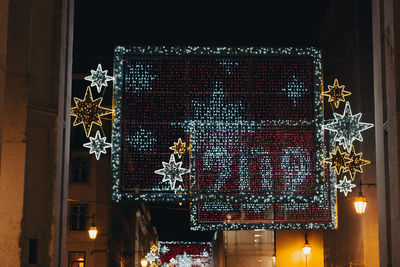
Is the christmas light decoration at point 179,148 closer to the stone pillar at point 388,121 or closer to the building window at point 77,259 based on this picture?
the stone pillar at point 388,121

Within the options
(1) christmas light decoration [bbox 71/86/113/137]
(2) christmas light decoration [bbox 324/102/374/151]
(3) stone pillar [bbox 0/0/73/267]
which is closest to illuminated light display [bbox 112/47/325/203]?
(1) christmas light decoration [bbox 71/86/113/137]

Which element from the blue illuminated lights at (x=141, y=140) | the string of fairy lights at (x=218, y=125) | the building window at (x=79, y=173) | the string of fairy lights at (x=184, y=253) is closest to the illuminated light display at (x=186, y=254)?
the string of fairy lights at (x=184, y=253)

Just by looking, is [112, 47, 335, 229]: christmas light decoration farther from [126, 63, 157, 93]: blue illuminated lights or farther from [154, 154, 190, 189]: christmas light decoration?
[154, 154, 190, 189]: christmas light decoration

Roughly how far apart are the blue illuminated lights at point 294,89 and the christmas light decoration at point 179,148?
2511 mm

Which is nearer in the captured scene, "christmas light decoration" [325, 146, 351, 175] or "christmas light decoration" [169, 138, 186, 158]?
"christmas light decoration" [169, 138, 186, 158]

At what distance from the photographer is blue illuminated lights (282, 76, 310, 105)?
15453 mm

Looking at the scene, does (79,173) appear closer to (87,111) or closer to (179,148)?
(87,111)

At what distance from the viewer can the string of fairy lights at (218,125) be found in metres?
15.3

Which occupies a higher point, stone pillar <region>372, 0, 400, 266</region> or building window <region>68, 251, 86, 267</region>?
stone pillar <region>372, 0, 400, 266</region>

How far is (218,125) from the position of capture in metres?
15.4

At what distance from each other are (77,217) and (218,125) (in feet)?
87.4

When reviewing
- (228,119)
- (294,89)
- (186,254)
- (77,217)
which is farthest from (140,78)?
(186,254)

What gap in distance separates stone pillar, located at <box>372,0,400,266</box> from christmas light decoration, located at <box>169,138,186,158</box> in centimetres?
452

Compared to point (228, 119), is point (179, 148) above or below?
below
